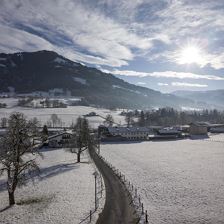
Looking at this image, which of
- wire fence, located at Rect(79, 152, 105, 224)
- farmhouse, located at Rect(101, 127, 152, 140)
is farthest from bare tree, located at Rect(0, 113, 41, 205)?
farmhouse, located at Rect(101, 127, 152, 140)

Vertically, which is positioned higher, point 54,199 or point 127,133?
point 127,133

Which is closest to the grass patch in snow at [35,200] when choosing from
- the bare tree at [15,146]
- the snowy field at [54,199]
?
the snowy field at [54,199]

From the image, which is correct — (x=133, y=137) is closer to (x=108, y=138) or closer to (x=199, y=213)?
(x=108, y=138)

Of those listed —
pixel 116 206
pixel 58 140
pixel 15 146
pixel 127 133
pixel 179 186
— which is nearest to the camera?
pixel 116 206

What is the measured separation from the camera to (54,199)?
33.2 m

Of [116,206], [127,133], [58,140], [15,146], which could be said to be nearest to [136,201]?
[116,206]

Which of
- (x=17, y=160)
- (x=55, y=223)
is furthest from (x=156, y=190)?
(x=17, y=160)

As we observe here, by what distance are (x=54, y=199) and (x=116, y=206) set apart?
891 cm

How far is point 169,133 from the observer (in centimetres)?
12850

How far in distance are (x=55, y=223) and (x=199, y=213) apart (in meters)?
16.2

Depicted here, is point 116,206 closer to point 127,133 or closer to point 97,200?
point 97,200

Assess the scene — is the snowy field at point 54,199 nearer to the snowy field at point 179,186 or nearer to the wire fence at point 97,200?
the wire fence at point 97,200

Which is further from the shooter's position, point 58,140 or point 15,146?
point 58,140

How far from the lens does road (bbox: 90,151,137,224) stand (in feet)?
Result: 85.4
